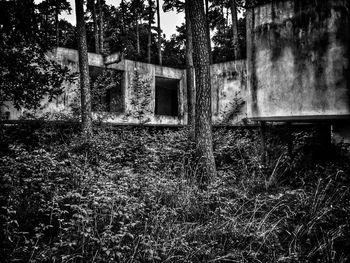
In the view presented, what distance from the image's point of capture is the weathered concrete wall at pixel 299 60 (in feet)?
26.2

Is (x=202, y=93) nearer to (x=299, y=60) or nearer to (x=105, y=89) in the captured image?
(x=299, y=60)

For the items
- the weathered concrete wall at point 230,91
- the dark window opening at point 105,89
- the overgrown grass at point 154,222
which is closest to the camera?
the overgrown grass at point 154,222

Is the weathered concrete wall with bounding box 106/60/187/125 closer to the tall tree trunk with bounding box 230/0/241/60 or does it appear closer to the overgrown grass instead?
the tall tree trunk with bounding box 230/0/241/60

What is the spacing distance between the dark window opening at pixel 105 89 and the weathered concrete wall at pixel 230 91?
5.82 meters

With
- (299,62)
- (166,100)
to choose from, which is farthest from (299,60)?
(166,100)

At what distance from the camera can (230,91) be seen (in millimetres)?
18031

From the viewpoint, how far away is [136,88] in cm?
1672

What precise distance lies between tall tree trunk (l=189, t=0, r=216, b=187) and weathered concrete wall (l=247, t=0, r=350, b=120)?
232 centimetres

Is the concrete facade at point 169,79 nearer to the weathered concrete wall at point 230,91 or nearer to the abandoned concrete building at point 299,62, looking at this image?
the weathered concrete wall at point 230,91

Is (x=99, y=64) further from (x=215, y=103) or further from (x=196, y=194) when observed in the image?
(x=196, y=194)

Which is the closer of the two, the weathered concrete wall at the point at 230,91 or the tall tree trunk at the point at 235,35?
the weathered concrete wall at the point at 230,91

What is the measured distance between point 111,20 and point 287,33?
28310 mm

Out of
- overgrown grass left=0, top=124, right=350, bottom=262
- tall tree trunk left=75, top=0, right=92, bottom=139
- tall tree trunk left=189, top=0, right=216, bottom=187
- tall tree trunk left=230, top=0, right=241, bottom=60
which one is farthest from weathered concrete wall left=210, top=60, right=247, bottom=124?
overgrown grass left=0, top=124, right=350, bottom=262

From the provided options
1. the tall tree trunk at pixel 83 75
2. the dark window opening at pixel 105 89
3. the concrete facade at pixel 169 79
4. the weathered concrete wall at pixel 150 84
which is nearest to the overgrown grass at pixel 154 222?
the tall tree trunk at pixel 83 75
